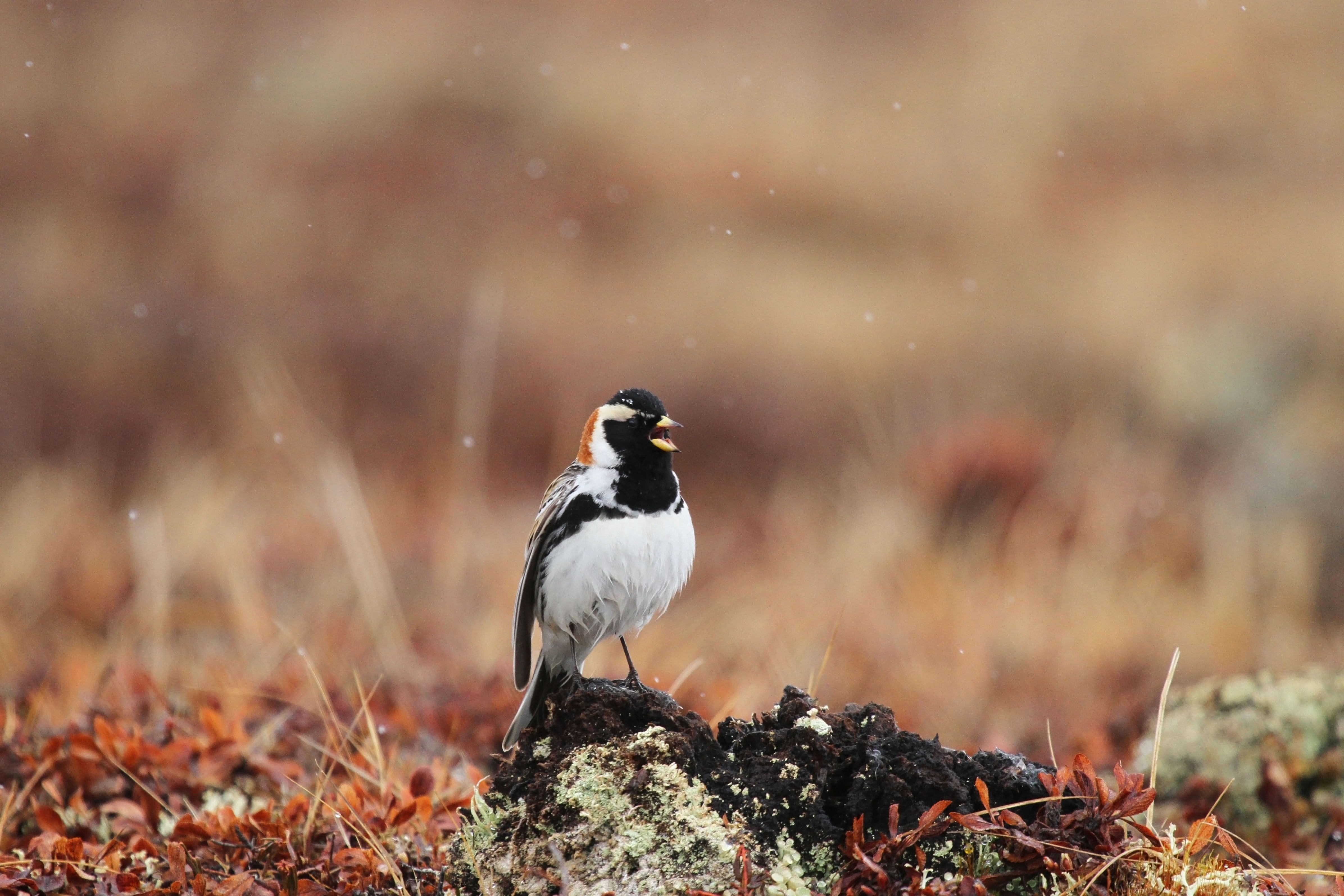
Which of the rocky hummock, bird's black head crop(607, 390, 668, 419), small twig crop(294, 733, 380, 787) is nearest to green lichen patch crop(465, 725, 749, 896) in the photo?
the rocky hummock

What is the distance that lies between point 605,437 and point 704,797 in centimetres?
154

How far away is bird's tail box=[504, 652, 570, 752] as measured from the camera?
146 inches

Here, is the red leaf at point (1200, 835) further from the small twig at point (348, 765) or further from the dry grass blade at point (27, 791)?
the dry grass blade at point (27, 791)

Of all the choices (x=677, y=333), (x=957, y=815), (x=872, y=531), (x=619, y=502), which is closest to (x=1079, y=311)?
(x=677, y=333)

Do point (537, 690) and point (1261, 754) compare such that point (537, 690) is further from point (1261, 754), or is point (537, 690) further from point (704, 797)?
point (1261, 754)

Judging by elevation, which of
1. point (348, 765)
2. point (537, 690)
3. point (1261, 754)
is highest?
point (537, 690)

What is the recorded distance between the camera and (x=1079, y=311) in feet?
45.0

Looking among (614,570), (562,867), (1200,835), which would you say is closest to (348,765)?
(614,570)

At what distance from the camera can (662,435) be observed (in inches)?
152

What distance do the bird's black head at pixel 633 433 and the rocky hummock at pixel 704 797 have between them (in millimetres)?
1101

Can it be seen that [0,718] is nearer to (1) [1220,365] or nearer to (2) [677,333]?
(2) [677,333]

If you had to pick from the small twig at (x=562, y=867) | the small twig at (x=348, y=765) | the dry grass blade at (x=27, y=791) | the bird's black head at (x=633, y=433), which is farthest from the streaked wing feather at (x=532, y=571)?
the dry grass blade at (x=27, y=791)

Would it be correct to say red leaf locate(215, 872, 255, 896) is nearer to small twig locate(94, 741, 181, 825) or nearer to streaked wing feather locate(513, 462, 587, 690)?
small twig locate(94, 741, 181, 825)

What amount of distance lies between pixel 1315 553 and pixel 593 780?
7.48 metres
